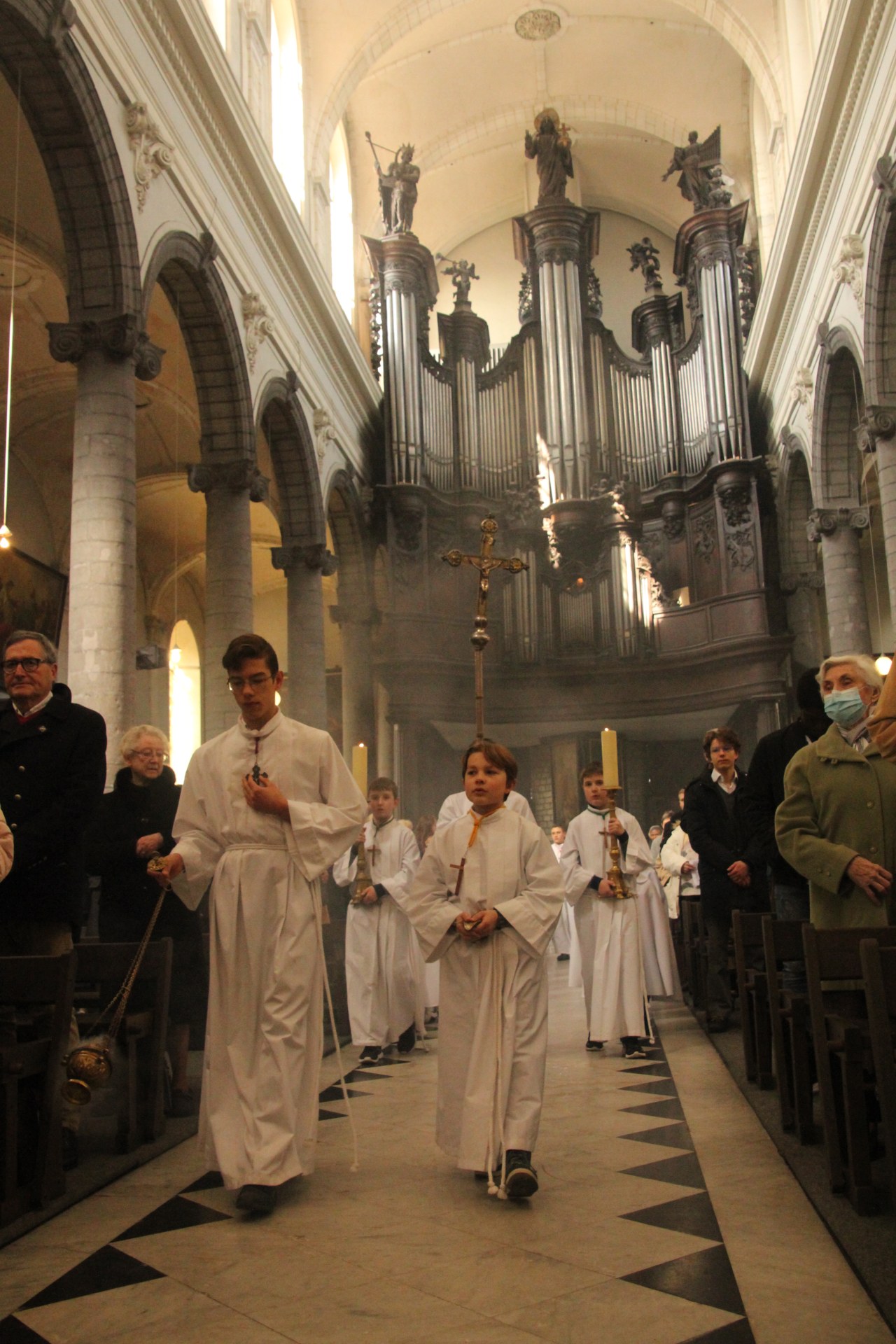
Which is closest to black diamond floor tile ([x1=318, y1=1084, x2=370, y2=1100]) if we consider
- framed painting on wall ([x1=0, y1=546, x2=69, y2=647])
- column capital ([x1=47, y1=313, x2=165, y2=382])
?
column capital ([x1=47, y1=313, x2=165, y2=382])

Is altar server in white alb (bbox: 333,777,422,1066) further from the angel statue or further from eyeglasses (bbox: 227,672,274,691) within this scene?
the angel statue

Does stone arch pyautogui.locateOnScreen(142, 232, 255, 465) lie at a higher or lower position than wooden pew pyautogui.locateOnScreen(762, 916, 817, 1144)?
higher

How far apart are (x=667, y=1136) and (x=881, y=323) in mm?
8593

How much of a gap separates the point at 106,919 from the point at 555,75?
723 inches

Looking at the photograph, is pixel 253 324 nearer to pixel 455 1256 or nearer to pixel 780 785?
pixel 780 785

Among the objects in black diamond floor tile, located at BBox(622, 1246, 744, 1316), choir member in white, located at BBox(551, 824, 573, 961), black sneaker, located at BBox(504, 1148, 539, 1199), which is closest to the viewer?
black diamond floor tile, located at BBox(622, 1246, 744, 1316)

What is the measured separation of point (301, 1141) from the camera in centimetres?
369

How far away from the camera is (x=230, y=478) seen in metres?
11.3

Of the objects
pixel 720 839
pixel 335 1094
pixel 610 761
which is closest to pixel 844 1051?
pixel 610 761

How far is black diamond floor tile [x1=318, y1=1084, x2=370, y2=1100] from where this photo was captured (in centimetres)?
546

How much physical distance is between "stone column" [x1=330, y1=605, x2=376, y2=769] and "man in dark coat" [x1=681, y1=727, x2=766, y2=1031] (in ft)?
33.1

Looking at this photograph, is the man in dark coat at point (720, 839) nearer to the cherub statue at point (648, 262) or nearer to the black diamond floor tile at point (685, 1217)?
the black diamond floor tile at point (685, 1217)

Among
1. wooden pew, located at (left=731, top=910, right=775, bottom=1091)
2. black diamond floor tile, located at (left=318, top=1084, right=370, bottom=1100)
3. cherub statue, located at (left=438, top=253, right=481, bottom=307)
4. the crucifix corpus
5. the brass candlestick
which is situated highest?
cherub statue, located at (left=438, top=253, right=481, bottom=307)

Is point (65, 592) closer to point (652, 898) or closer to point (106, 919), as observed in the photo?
point (652, 898)
